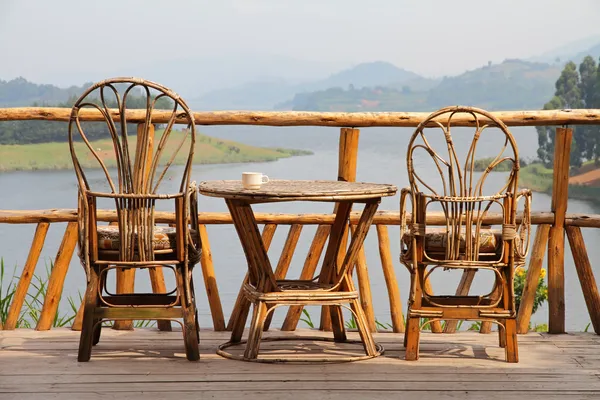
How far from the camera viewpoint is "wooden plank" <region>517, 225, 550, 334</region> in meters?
4.05

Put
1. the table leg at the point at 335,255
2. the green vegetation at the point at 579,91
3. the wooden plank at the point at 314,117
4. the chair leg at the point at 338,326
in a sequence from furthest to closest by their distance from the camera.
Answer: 1. the green vegetation at the point at 579,91
2. the wooden plank at the point at 314,117
3. the chair leg at the point at 338,326
4. the table leg at the point at 335,255

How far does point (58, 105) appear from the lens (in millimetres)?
4102

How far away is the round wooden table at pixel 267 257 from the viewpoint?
10.2ft

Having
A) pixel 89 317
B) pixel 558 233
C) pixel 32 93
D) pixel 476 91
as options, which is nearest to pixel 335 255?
pixel 89 317

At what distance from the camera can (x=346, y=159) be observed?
4.05 metres

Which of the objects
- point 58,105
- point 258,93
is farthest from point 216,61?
point 58,105

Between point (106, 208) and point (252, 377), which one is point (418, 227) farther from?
point (106, 208)

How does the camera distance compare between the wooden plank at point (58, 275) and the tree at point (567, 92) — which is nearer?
the wooden plank at point (58, 275)

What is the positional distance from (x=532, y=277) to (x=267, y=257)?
5.05 feet

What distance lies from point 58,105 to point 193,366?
165 cm

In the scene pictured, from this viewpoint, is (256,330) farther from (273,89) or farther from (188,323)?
(273,89)

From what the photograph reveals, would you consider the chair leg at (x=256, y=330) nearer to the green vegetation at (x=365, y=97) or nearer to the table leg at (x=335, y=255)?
the table leg at (x=335, y=255)

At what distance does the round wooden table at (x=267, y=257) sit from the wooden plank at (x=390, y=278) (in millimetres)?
537

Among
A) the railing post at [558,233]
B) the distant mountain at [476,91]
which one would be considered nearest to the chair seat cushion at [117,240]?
the railing post at [558,233]
